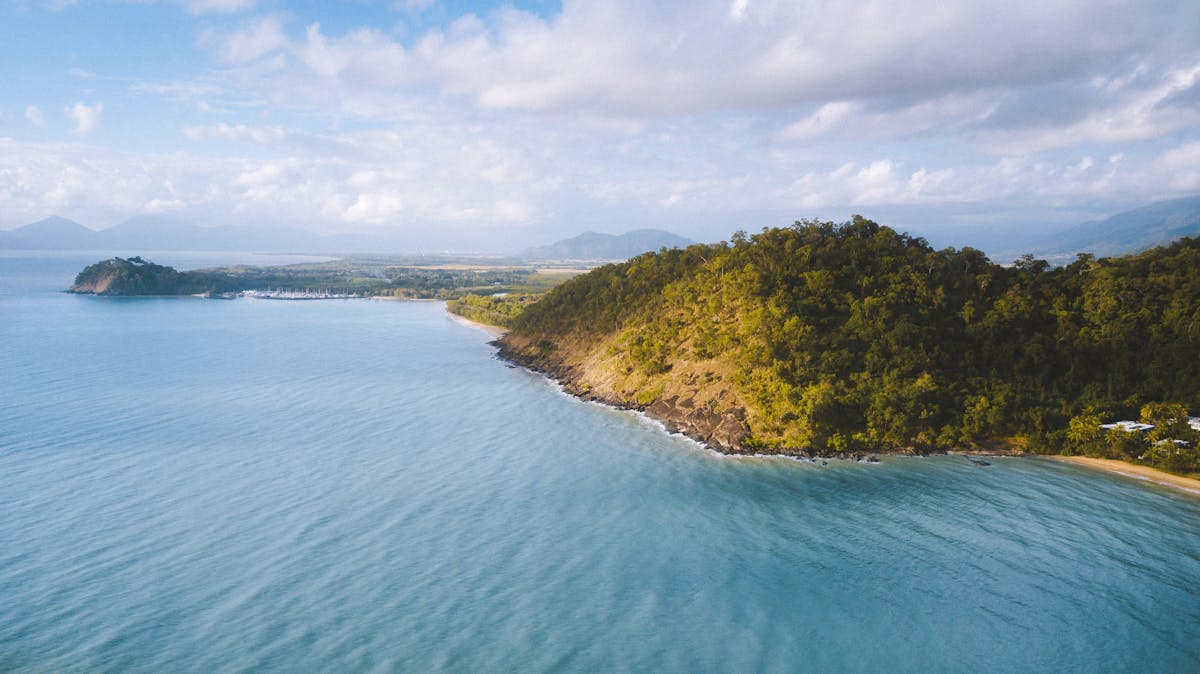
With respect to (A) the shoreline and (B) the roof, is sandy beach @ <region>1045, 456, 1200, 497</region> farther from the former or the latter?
(B) the roof

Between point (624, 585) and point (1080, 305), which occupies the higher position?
point (1080, 305)

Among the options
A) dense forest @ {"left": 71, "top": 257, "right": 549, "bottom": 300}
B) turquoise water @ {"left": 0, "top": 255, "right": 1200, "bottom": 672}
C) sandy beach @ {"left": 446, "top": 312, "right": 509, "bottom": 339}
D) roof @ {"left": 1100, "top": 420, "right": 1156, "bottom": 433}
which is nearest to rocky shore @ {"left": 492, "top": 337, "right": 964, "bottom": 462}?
turquoise water @ {"left": 0, "top": 255, "right": 1200, "bottom": 672}

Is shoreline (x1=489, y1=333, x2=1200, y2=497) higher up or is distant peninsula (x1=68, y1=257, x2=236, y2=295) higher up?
distant peninsula (x1=68, y1=257, x2=236, y2=295)

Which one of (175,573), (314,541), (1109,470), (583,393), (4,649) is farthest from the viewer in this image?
(583,393)

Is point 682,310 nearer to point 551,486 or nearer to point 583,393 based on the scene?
point 583,393

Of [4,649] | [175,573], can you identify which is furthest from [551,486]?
[4,649]

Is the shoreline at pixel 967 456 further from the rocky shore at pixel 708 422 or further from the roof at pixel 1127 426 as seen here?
the roof at pixel 1127 426
